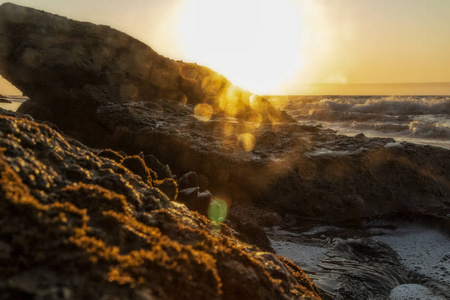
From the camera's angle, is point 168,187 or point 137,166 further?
point 168,187

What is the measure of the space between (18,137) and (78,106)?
5.99 metres

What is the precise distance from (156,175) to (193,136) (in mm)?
2331

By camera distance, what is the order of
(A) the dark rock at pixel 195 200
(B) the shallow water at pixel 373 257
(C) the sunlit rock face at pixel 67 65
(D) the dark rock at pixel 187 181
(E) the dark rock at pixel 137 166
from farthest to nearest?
(C) the sunlit rock face at pixel 67 65, (D) the dark rock at pixel 187 181, (A) the dark rock at pixel 195 200, (B) the shallow water at pixel 373 257, (E) the dark rock at pixel 137 166

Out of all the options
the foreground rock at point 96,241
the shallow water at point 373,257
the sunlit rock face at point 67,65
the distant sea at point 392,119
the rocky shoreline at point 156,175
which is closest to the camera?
the foreground rock at point 96,241

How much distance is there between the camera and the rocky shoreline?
151 cm

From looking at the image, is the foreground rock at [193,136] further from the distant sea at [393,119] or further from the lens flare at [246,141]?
the distant sea at [393,119]

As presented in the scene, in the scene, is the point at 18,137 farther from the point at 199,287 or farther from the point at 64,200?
the point at 199,287

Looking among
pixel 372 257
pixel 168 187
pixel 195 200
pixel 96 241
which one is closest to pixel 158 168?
pixel 195 200

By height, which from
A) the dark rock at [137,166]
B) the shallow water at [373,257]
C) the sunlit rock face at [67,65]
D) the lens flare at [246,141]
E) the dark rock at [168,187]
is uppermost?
the sunlit rock face at [67,65]

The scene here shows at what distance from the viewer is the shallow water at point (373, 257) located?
3.55m

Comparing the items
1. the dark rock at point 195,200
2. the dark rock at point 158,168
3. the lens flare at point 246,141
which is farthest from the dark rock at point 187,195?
the lens flare at point 246,141

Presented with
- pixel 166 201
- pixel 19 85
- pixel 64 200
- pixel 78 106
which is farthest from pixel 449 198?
pixel 19 85

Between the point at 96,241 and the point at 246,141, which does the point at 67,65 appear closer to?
the point at 246,141

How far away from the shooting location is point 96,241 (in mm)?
1566
